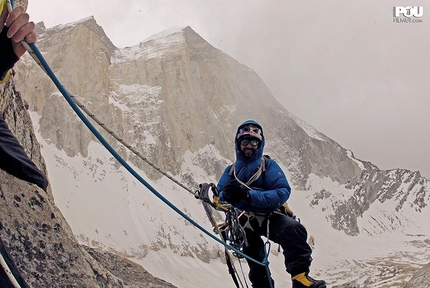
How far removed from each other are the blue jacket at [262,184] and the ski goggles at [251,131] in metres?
0.09

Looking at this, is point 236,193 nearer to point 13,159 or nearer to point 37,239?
point 13,159

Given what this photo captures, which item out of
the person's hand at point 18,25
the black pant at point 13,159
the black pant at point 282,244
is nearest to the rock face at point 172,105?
the black pant at point 282,244

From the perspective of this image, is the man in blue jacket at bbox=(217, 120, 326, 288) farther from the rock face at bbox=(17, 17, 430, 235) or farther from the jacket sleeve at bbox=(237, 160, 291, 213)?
the rock face at bbox=(17, 17, 430, 235)

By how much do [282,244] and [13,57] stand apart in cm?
353

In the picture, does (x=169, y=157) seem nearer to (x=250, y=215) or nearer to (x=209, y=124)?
(x=209, y=124)

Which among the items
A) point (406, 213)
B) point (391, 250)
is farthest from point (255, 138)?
point (406, 213)

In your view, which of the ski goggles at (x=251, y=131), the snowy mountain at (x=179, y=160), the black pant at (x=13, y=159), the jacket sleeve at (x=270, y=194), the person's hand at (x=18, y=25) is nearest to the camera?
the person's hand at (x=18, y=25)

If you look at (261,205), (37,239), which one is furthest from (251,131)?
(37,239)

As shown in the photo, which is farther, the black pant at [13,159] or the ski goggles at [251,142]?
the ski goggles at [251,142]

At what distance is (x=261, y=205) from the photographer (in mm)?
4449

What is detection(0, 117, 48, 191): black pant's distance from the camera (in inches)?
106

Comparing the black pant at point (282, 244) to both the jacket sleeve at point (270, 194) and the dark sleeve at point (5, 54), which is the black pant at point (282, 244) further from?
the dark sleeve at point (5, 54)

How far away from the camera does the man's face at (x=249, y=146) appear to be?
16.6ft

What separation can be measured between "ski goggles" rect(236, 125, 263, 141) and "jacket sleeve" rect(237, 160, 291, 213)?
0.42 metres
